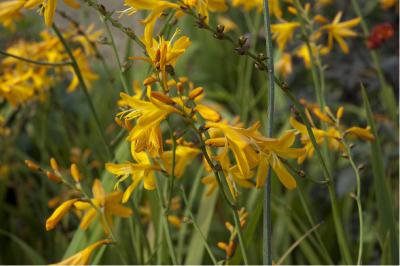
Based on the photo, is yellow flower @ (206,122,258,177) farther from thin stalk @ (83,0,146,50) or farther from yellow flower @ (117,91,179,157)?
thin stalk @ (83,0,146,50)

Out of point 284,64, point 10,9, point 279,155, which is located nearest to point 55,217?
point 279,155

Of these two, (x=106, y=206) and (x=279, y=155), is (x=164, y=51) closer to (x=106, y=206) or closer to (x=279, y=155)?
(x=279, y=155)

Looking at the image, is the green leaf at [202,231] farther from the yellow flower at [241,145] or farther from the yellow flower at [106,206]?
the yellow flower at [241,145]

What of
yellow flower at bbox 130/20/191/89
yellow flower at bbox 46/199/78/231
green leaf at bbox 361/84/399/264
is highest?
yellow flower at bbox 130/20/191/89

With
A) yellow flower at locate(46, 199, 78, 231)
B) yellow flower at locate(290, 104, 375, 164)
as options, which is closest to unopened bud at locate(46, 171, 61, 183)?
yellow flower at locate(46, 199, 78, 231)

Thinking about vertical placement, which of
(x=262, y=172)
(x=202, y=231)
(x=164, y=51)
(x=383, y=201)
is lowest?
(x=202, y=231)

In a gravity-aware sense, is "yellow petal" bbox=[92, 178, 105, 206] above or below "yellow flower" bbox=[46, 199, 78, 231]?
below

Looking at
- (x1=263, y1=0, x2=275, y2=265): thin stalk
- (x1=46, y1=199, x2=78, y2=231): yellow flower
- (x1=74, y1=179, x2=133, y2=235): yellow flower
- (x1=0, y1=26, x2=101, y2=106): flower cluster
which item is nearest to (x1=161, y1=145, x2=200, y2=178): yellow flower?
(x1=74, y1=179, x2=133, y2=235): yellow flower

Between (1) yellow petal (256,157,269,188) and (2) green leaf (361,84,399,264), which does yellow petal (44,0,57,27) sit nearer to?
(1) yellow petal (256,157,269,188)

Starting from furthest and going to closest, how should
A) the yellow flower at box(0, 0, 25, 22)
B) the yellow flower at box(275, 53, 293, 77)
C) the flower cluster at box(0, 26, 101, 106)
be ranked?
the yellow flower at box(275, 53, 293, 77) → the flower cluster at box(0, 26, 101, 106) → the yellow flower at box(0, 0, 25, 22)

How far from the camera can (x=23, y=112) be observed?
2.33 metres

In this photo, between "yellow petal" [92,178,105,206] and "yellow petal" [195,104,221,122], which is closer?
"yellow petal" [195,104,221,122]

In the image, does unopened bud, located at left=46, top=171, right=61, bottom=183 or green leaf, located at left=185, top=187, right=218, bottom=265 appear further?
green leaf, located at left=185, top=187, right=218, bottom=265

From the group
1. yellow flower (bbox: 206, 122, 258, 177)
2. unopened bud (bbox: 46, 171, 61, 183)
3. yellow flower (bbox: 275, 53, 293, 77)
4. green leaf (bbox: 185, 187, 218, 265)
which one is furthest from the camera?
yellow flower (bbox: 275, 53, 293, 77)
